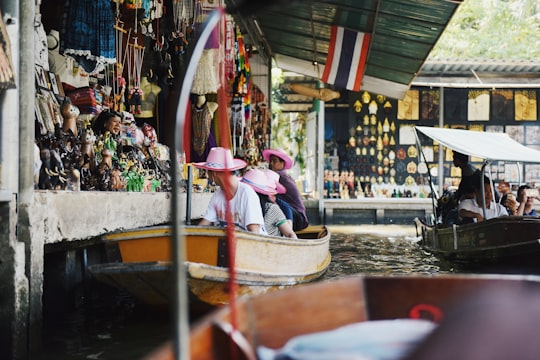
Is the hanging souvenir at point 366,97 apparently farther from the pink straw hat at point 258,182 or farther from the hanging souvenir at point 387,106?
the pink straw hat at point 258,182

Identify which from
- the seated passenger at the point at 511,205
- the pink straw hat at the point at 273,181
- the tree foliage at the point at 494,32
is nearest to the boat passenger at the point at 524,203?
the seated passenger at the point at 511,205

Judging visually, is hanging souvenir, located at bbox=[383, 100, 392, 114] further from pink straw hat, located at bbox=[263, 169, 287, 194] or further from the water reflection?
pink straw hat, located at bbox=[263, 169, 287, 194]

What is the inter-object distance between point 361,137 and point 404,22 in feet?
31.5

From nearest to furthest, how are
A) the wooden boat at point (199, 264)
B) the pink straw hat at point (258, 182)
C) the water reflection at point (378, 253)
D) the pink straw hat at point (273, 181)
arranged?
the wooden boat at point (199, 264), the pink straw hat at point (258, 182), the pink straw hat at point (273, 181), the water reflection at point (378, 253)

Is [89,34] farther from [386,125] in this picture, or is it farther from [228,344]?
[386,125]

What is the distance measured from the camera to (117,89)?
8.38 meters

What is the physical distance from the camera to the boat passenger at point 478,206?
371 inches

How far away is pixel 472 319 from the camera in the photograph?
1688 millimetres

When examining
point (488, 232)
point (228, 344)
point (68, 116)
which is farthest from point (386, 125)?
point (228, 344)

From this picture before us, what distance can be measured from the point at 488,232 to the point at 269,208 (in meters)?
3.13

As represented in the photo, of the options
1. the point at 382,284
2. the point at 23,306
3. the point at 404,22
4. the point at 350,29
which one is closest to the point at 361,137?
the point at 350,29

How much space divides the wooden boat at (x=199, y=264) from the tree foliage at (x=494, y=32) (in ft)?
75.8

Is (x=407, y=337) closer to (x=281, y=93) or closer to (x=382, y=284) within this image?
(x=382, y=284)

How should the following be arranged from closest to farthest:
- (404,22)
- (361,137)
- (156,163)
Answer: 1. (156,163)
2. (404,22)
3. (361,137)
